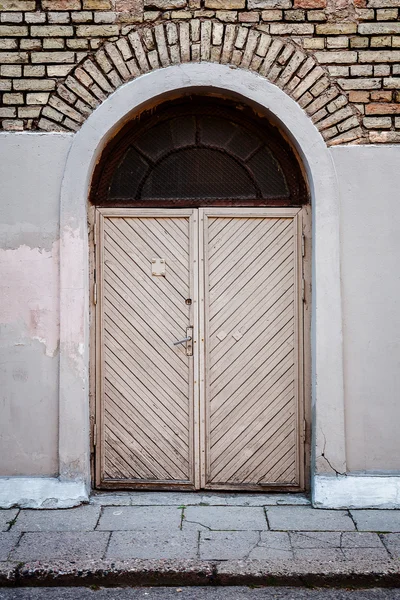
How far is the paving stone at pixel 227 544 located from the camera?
13.8 feet

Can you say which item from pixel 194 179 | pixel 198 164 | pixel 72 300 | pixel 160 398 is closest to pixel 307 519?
pixel 160 398

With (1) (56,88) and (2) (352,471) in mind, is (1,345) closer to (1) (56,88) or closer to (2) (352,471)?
(1) (56,88)

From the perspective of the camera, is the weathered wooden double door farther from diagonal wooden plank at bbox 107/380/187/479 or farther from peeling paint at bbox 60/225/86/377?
peeling paint at bbox 60/225/86/377

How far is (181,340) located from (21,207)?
1.71 metres

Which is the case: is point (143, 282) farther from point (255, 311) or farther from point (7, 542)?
point (7, 542)

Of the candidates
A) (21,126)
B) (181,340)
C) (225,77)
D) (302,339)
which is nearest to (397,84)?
(225,77)

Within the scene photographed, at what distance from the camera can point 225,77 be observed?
16.6 ft

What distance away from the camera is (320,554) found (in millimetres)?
4203

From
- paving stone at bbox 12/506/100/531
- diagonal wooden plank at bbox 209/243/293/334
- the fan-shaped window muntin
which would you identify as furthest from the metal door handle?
paving stone at bbox 12/506/100/531

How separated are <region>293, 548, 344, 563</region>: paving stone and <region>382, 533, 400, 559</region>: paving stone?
13.6 inches

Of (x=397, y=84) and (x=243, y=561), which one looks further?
(x=397, y=84)

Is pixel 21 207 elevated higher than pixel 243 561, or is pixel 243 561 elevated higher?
pixel 21 207

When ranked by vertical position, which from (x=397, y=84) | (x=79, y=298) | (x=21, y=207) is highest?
(x=397, y=84)

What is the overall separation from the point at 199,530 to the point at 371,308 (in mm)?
2176
